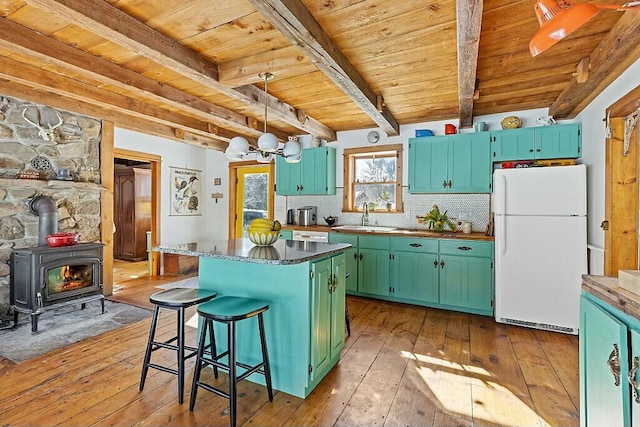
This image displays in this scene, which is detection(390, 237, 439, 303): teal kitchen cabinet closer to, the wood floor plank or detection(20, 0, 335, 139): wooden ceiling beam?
the wood floor plank

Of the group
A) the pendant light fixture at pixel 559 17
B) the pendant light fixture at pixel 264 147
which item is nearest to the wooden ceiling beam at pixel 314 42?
the pendant light fixture at pixel 264 147

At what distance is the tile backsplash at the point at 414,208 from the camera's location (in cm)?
402

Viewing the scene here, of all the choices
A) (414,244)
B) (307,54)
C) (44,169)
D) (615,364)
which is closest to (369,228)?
(414,244)

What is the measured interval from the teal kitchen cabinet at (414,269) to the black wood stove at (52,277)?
341cm

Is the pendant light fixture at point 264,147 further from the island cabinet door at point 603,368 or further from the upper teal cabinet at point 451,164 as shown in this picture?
the island cabinet door at point 603,368

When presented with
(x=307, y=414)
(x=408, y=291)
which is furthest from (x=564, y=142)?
(x=307, y=414)

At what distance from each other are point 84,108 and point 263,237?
3.15m

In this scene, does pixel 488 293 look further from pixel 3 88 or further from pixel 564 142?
pixel 3 88

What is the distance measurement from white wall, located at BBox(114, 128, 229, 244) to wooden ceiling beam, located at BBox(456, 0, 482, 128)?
4586mm

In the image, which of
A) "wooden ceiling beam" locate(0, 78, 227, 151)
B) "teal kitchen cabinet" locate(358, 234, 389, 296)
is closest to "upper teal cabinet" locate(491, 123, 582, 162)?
"teal kitchen cabinet" locate(358, 234, 389, 296)

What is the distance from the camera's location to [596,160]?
2.99 metres

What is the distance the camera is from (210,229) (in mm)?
6312

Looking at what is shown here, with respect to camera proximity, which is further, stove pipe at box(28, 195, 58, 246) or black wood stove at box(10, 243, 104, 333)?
stove pipe at box(28, 195, 58, 246)

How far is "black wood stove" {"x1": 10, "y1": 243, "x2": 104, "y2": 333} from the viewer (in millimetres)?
3062
